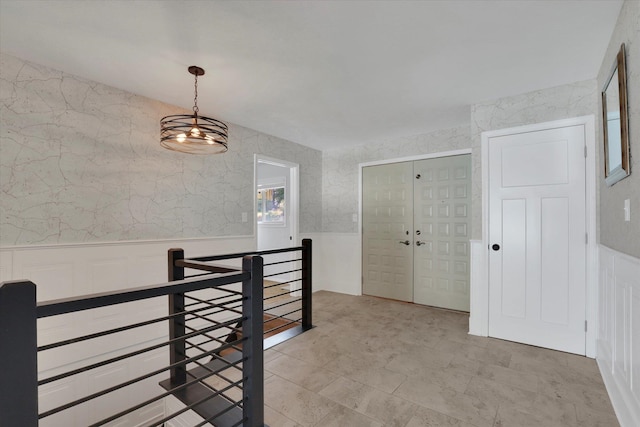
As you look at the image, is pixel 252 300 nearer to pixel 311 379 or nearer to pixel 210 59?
pixel 311 379

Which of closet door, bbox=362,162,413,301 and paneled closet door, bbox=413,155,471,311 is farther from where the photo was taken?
closet door, bbox=362,162,413,301

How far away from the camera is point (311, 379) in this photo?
2260 millimetres

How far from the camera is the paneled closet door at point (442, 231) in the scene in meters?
3.88

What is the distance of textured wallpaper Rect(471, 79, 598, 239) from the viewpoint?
2.66m

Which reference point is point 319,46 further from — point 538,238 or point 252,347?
point 538,238

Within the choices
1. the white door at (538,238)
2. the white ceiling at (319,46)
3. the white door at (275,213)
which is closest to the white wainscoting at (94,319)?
the white ceiling at (319,46)

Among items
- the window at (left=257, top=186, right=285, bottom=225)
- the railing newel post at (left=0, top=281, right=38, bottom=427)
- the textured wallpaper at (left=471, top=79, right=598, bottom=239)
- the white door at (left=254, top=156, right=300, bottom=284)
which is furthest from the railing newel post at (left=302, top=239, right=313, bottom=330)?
the window at (left=257, top=186, right=285, bottom=225)

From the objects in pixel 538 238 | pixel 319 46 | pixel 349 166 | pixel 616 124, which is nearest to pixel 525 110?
pixel 616 124

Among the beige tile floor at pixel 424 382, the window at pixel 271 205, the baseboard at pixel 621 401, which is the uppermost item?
the window at pixel 271 205

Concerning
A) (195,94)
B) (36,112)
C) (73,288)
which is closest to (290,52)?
(195,94)

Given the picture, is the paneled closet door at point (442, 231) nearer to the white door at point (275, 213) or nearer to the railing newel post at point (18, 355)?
the white door at point (275, 213)

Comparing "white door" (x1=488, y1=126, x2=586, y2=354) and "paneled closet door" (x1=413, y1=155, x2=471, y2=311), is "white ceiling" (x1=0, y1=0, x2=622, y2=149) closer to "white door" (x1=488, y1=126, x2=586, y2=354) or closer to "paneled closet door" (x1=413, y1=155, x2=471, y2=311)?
"white door" (x1=488, y1=126, x2=586, y2=354)

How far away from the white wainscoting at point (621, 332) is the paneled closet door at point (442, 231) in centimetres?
158

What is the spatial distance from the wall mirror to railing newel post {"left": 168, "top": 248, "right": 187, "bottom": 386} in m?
2.59
